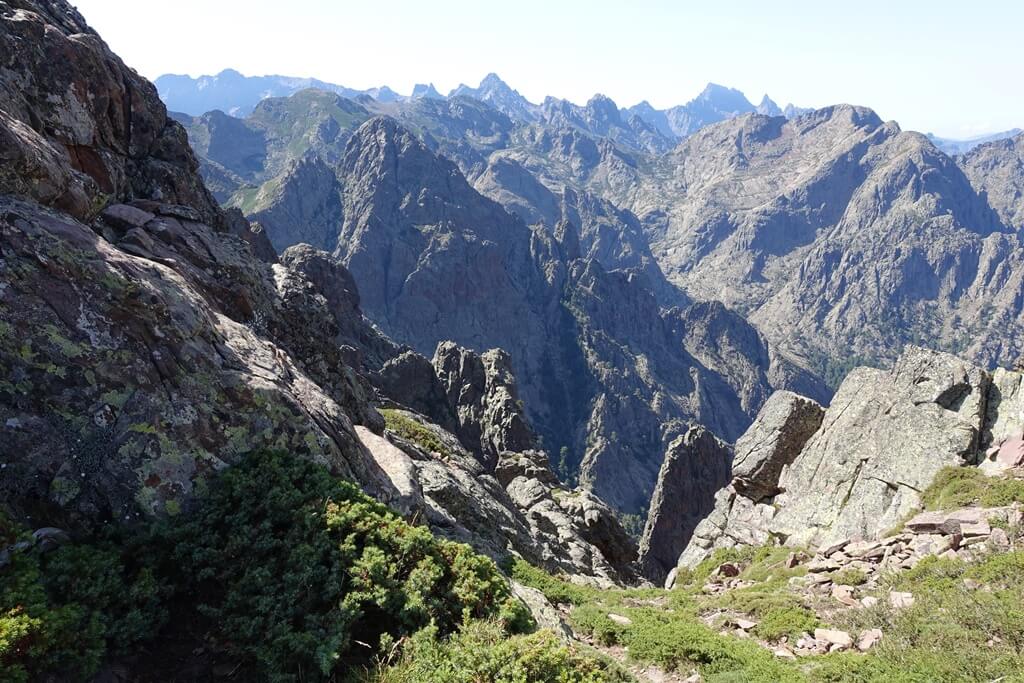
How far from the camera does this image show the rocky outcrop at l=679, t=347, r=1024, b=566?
26406mm

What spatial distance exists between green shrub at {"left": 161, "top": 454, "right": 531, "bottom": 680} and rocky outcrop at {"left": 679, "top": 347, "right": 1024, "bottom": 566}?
21.6 meters

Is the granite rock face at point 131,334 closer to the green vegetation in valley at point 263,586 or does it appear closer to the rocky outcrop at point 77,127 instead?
the rocky outcrop at point 77,127

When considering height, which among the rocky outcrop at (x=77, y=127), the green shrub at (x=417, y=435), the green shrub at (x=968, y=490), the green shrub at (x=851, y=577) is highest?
the rocky outcrop at (x=77, y=127)

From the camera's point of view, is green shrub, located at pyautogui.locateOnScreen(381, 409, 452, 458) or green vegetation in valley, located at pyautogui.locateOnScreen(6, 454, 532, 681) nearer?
green vegetation in valley, located at pyautogui.locateOnScreen(6, 454, 532, 681)

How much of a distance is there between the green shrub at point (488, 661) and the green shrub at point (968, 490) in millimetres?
20269

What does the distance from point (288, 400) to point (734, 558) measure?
83.5ft

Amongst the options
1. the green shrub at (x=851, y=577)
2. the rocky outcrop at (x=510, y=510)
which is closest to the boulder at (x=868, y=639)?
the green shrub at (x=851, y=577)

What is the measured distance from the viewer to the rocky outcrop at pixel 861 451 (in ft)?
86.6

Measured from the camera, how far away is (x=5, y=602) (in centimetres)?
781

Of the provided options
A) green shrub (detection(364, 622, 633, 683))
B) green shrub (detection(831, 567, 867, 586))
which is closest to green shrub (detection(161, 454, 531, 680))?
green shrub (detection(364, 622, 633, 683))

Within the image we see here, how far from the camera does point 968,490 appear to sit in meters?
23.1

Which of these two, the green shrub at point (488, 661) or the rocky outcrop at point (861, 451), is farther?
the rocky outcrop at point (861, 451)

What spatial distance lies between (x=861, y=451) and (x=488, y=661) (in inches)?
1146

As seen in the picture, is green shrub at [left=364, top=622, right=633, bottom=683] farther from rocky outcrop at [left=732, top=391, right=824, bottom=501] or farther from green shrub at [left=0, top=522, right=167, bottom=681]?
rocky outcrop at [left=732, top=391, right=824, bottom=501]
